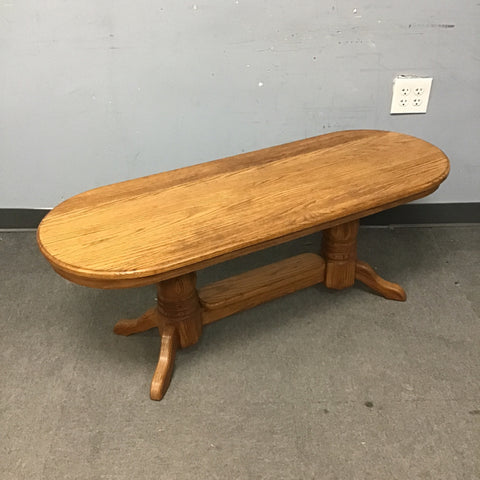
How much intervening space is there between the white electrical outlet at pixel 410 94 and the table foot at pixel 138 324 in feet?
3.82

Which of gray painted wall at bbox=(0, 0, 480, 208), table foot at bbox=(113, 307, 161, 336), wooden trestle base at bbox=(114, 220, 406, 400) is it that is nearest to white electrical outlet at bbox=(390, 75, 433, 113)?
gray painted wall at bbox=(0, 0, 480, 208)

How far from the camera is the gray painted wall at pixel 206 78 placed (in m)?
1.77

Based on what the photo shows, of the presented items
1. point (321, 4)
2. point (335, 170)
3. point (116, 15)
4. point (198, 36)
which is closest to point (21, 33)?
point (116, 15)

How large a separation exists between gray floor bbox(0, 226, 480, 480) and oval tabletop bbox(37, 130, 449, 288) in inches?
19.4

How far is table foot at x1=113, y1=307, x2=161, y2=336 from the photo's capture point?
167 cm

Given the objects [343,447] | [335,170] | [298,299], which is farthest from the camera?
[298,299]

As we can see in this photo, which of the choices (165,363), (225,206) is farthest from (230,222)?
(165,363)

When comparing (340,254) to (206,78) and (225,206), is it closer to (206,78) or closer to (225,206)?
(225,206)

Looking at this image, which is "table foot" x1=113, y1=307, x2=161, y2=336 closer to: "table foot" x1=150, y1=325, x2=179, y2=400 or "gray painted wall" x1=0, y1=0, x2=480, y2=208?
"table foot" x1=150, y1=325, x2=179, y2=400

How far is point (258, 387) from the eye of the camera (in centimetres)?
155

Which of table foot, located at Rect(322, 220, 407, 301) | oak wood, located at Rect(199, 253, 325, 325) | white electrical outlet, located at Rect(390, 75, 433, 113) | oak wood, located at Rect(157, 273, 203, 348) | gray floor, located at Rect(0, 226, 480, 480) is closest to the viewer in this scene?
gray floor, located at Rect(0, 226, 480, 480)

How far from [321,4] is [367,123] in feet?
1.55

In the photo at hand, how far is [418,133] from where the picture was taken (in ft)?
6.68

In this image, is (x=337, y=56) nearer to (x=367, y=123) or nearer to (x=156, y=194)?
(x=367, y=123)
